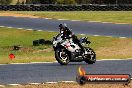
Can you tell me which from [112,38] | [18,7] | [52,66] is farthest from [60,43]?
[18,7]

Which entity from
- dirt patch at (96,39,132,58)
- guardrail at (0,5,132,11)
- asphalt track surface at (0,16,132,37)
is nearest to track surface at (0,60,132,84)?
dirt patch at (96,39,132,58)

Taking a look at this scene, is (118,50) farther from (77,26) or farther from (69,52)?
(77,26)

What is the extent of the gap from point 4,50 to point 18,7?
2643 cm

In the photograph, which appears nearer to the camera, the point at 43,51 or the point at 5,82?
the point at 5,82

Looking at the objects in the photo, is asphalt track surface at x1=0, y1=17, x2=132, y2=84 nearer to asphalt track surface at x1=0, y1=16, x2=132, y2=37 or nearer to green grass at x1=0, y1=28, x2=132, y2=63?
green grass at x1=0, y1=28, x2=132, y2=63

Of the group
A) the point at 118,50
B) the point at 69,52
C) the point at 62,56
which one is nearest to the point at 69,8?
the point at 118,50

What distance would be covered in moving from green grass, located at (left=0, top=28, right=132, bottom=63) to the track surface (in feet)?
8.47

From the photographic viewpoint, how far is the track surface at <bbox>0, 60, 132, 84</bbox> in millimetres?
13461

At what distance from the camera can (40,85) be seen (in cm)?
1227

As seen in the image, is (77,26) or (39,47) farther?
(77,26)

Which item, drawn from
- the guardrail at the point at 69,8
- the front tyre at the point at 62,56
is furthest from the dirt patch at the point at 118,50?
the guardrail at the point at 69,8

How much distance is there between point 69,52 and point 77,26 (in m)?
18.4

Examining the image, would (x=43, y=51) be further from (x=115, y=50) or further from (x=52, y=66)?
(x=52, y=66)

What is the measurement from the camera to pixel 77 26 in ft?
116
